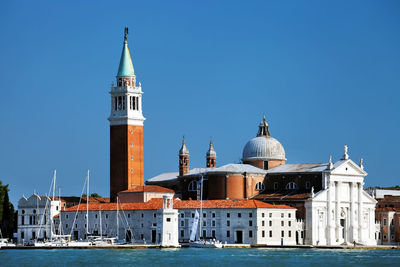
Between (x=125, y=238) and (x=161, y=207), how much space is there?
416 centimetres

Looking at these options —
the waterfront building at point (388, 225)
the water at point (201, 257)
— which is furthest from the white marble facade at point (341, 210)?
the water at point (201, 257)

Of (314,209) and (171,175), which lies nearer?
(314,209)

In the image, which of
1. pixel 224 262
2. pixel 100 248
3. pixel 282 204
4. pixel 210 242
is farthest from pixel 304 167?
pixel 224 262

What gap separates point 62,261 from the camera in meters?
72.9

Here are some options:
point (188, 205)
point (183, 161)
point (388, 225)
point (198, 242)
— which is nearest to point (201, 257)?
point (198, 242)

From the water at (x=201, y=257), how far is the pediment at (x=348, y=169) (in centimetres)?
879

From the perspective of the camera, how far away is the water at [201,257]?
7094 cm

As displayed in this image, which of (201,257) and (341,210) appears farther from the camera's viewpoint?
(341,210)

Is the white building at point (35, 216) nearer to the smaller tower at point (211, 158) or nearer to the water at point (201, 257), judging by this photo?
the water at point (201, 257)

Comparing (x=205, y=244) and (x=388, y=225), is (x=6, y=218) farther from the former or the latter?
(x=388, y=225)

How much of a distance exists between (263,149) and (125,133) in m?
12.4

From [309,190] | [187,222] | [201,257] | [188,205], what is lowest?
[201,257]

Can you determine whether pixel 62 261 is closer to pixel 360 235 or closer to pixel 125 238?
pixel 125 238

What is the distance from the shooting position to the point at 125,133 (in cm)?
9819
